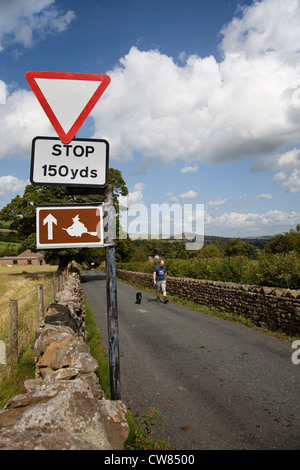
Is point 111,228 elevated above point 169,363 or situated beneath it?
elevated above

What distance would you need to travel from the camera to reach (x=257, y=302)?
8.90 m

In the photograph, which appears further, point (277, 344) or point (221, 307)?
point (221, 307)

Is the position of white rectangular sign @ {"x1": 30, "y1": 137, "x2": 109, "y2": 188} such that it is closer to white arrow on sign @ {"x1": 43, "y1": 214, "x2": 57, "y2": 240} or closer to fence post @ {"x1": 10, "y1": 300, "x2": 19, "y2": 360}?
white arrow on sign @ {"x1": 43, "y1": 214, "x2": 57, "y2": 240}

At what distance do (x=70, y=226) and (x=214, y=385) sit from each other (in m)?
3.73

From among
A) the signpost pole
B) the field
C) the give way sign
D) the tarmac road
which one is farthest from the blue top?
the give way sign

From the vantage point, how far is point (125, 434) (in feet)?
7.94

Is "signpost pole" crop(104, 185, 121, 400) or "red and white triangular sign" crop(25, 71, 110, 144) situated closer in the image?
"red and white triangular sign" crop(25, 71, 110, 144)

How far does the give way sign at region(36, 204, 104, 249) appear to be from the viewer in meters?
2.43

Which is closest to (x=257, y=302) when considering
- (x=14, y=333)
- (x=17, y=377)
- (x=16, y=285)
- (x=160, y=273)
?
(x=160, y=273)

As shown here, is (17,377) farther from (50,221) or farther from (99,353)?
(50,221)

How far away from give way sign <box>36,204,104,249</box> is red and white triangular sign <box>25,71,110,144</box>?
1.86 ft

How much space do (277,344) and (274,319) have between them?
4.01ft
